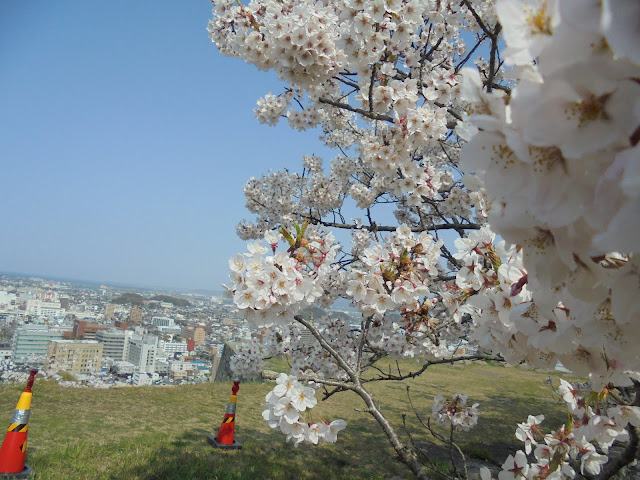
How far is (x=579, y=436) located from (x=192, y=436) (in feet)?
A: 16.6

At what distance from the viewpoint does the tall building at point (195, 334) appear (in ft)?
90.0

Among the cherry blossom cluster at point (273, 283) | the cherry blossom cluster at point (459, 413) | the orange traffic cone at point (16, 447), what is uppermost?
the cherry blossom cluster at point (273, 283)

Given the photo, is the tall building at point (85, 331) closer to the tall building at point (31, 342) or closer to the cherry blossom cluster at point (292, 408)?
Answer: the tall building at point (31, 342)

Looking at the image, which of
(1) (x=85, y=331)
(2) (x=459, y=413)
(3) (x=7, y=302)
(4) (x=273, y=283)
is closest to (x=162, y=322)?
(1) (x=85, y=331)

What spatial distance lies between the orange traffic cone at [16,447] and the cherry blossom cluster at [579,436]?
160 inches

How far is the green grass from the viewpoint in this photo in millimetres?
4352

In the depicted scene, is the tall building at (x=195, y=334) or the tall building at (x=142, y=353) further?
the tall building at (x=195, y=334)

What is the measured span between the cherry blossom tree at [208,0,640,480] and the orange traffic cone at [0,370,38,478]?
235cm

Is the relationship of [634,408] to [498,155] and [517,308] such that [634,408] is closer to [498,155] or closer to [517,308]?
[517,308]

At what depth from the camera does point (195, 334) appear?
28.4 metres

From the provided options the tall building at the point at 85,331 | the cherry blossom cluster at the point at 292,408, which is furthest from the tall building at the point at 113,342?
the cherry blossom cluster at the point at 292,408

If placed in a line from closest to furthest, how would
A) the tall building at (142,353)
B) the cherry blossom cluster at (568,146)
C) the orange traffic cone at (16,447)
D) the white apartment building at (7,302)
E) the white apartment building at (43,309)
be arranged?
the cherry blossom cluster at (568,146), the orange traffic cone at (16,447), the tall building at (142,353), the white apartment building at (43,309), the white apartment building at (7,302)

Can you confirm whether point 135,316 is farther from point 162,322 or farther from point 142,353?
point 142,353

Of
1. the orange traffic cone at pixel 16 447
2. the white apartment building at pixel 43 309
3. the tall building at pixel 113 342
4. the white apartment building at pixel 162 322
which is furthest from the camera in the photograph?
the white apartment building at pixel 43 309
